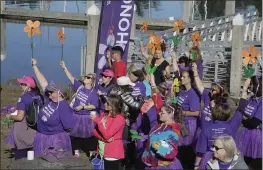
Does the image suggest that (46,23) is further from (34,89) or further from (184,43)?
(34,89)

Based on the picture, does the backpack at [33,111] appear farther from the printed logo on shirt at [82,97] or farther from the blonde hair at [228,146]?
the blonde hair at [228,146]

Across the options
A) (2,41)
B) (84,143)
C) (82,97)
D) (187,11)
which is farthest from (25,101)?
(2,41)

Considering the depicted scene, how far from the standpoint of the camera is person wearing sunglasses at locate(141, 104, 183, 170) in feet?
17.9

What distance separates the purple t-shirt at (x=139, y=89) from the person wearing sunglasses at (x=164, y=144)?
1401 millimetres

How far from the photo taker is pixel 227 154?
4984 mm

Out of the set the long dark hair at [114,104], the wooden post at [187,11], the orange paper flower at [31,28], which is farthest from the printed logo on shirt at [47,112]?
the wooden post at [187,11]

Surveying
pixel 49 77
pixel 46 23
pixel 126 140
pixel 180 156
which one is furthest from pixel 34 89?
pixel 46 23

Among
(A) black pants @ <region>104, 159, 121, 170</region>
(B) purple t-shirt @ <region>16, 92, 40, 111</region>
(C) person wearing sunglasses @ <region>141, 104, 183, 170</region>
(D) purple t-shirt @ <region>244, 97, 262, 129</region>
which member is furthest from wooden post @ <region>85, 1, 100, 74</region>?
(C) person wearing sunglasses @ <region>141, 104, 183, 170</region>

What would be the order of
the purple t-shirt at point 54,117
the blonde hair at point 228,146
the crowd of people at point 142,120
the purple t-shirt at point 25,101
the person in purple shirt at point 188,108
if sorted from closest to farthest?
the blonde hair at point 228,146, the crowd of people at point 142,120, the purple t-shirt at point 54,117, the purple t-shirt at point 25,101, the person in purple shirt at point 188,108

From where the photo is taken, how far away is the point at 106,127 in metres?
6.23

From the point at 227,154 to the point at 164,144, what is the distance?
2.29ft

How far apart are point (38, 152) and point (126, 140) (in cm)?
116

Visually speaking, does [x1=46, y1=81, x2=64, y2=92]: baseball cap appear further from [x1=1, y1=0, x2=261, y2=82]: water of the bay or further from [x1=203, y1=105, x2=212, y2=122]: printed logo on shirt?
[x1=1, y1=0, x2=261, y2=82]: water of the bay

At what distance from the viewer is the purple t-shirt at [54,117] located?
270 inches
